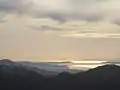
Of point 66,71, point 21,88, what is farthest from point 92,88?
point 21,88

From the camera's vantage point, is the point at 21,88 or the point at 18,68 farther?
the point at 21,88

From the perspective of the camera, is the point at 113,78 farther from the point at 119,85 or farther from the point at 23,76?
the point at 23,76

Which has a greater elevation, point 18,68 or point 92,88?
point 18,68

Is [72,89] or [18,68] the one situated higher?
[18,68]

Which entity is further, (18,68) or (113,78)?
(113,78)

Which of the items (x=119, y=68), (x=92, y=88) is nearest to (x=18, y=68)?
→ (x=92, y=88)

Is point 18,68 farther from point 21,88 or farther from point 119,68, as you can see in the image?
point 119,68
